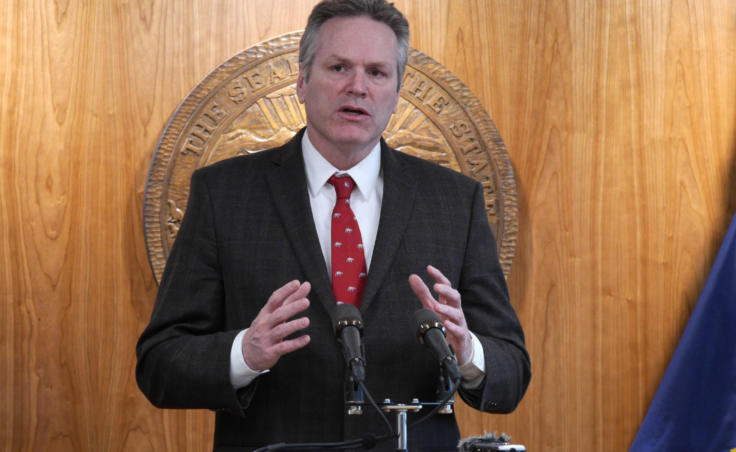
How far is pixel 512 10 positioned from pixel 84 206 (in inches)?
64.5

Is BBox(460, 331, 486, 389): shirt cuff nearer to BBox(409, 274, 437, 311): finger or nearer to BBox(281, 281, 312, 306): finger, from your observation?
BBox(409, 274, 437, 311): finger

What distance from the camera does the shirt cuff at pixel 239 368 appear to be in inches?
63.6

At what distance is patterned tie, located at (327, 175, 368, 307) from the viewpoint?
5.90 feet

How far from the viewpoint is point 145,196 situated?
2662mm

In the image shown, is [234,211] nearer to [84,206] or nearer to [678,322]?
[84,206]

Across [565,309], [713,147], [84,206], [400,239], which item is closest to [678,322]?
[565,309]

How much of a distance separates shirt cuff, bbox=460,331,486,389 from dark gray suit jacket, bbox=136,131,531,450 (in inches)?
0.6

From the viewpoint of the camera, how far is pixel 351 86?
189 cm

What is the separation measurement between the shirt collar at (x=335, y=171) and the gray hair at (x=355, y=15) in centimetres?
18

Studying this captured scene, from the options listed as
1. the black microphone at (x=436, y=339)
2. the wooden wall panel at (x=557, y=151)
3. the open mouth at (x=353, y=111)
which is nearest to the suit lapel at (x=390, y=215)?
the open mouth at (x=353, y=111)

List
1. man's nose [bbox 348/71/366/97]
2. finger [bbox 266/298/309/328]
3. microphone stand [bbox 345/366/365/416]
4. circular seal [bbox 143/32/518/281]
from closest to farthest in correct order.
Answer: microphone stand [bbox 345/366/365/416] < finger [bbox 266/298/309/328] < man's nose [bbox 348/71/366/97] < circular seal [bbox 143/32/518/281]

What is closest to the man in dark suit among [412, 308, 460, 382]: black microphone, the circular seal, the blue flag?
[412, 308, 460, 382]: black microphone

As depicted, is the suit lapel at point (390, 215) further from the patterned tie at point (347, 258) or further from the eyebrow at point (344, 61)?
the eyebrow at point (344, 61)

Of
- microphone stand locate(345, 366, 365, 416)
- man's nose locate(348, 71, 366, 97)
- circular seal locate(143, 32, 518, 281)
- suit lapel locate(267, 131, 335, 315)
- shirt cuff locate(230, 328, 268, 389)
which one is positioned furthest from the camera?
circular seal locate(143, 32, 518, 281)
